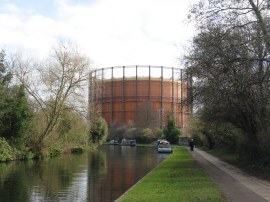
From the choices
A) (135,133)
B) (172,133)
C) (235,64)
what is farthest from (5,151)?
(135,133)

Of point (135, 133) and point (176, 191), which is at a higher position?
point (135, 133)

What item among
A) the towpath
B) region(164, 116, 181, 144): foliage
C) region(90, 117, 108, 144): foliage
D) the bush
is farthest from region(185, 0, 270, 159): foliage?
region(164, 116, 181, 144): foliage

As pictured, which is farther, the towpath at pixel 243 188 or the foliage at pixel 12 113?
the foliage at pixel 12 113

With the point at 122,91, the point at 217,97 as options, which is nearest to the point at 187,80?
the point at 217,97

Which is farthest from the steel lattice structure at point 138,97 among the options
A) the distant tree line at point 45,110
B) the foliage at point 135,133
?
the distant tree line at point 45,110

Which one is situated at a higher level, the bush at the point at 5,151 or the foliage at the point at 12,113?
the foliage at the point at 12,113

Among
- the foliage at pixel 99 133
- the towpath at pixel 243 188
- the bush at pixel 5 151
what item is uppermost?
the foliage at pixel 99 133

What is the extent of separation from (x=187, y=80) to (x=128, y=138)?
94.5 meters

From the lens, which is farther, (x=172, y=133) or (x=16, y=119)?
(x=172, y=133)

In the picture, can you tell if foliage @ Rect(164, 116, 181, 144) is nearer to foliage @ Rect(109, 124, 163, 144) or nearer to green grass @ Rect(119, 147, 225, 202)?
foliage @ Rect(109, 124, 163, 144)

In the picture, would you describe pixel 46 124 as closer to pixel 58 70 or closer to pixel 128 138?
pixel 58 70

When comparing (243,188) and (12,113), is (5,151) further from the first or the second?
(243,188)

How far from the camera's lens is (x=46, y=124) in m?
51.0

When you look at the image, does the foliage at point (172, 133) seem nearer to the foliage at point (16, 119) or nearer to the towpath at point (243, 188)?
the foliage at point (16, 119)
